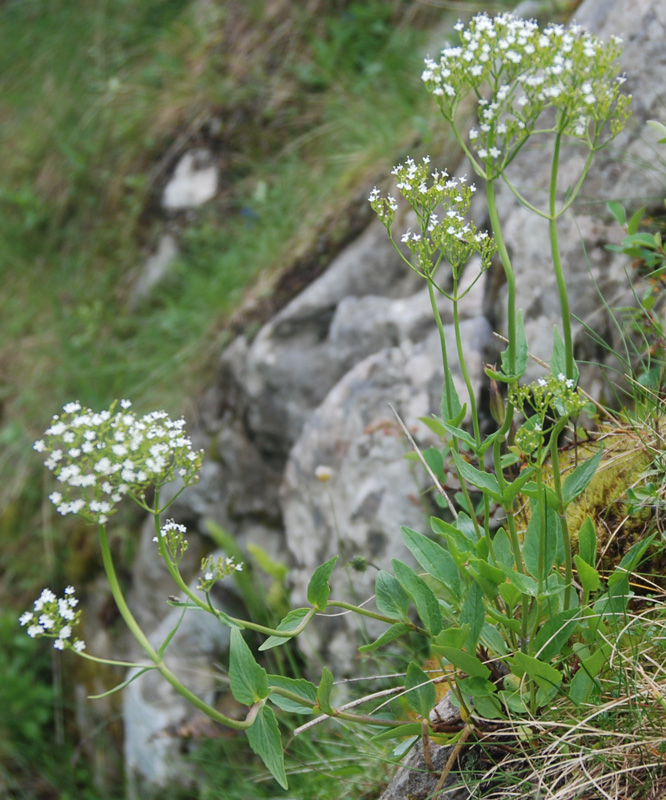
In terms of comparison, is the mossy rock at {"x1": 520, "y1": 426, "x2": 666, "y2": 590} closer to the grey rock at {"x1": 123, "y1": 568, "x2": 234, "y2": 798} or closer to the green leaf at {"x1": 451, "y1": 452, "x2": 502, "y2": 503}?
the green leaf at {"x1": 451, "y1": 452, "x2": 502, "y2": 503}

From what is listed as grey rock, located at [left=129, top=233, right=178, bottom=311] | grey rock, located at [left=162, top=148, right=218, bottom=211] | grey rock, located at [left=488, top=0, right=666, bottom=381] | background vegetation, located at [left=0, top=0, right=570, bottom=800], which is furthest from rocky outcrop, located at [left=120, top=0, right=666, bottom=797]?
grey rock, located at [left=162, top=148, right=218, bottom=211]

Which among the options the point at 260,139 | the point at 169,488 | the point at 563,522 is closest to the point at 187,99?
the point at 260,139

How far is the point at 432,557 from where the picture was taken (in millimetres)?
1285

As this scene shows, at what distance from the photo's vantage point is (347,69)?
3840mm

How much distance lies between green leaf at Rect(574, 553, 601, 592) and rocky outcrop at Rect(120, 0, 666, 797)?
0.66 m

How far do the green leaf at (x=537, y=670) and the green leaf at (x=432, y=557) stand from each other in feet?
0.56

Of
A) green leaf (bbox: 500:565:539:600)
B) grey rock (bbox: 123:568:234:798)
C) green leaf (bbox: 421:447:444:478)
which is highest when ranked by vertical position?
green leaf (bbox: 421:447:444:478)

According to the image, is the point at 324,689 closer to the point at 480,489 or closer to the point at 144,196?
the point at 480,489

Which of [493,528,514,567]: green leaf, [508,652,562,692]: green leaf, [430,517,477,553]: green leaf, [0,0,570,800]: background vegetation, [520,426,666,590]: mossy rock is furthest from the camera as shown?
[0,0,570,800]: background vegetation

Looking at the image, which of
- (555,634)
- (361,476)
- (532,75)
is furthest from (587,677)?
(361,476)

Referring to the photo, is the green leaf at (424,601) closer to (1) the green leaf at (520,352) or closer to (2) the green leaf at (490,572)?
(2) the green leaf at (490,572)

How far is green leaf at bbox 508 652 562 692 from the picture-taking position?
1116 millimetres

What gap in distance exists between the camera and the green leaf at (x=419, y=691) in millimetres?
1215

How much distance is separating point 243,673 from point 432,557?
374 mm
